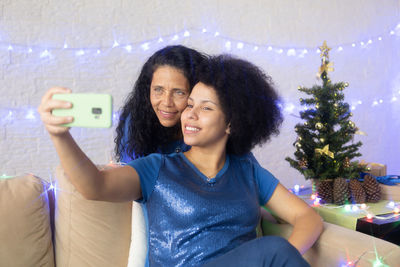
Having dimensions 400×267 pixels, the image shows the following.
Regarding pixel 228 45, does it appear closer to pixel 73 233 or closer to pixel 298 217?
pixel 298 217

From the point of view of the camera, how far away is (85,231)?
1323 millimetres

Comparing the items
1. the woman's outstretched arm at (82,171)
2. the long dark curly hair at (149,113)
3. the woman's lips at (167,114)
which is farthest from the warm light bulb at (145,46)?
the woman's outstretched arm at (82,171)

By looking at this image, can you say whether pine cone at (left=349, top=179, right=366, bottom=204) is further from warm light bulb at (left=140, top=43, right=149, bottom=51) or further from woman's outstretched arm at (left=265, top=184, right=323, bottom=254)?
warm light bulb at (left=140, top=43, right=149, bottom=51)

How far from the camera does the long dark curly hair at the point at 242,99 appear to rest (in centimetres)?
129

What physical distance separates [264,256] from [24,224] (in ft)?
2.68

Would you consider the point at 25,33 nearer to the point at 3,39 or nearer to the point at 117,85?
the point at 3,39

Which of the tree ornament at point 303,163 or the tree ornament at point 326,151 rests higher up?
the tree ornament at point 326,151

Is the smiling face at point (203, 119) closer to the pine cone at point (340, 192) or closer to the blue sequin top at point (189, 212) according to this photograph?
the blue sequin top at point (189, 212)

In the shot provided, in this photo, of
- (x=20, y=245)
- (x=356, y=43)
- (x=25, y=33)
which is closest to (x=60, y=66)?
(x=25, y=33)

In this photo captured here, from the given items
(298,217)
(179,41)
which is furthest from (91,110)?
(179,41)

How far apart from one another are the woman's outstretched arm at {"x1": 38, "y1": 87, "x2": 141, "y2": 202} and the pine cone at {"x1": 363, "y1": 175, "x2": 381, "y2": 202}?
1.15m

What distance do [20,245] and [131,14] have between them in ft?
6.52

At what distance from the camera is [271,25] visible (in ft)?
11.4

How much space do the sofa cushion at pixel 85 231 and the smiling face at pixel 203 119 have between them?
407mm
